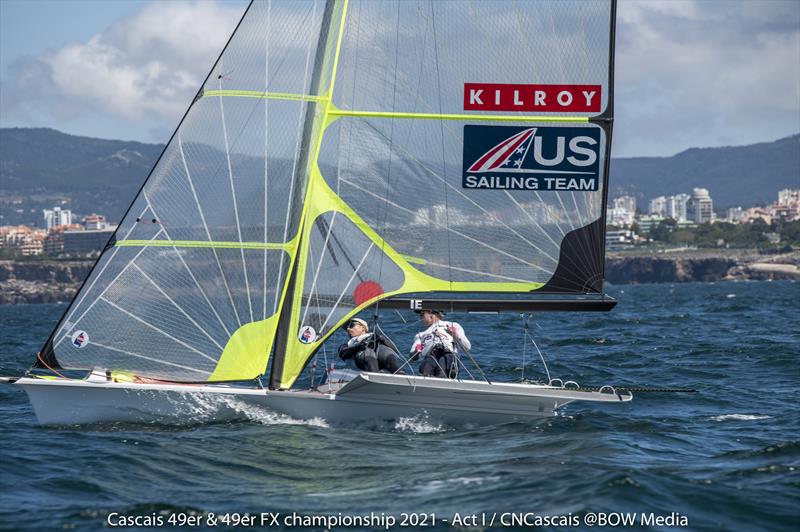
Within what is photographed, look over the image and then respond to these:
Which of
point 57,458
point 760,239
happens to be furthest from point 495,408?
point 760,239

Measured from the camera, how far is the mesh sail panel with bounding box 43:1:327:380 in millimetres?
12438

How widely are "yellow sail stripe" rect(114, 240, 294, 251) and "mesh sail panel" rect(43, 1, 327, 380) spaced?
1 centimetres

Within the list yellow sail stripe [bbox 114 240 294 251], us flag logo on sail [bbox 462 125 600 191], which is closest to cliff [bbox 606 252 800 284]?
us flag logo on sail [bbox 462 125 600 191]

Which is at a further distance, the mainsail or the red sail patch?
the red sail patch

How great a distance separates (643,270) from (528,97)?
133080mm

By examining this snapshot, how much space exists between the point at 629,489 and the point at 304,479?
2.79 meters

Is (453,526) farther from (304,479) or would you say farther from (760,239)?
(760,239)

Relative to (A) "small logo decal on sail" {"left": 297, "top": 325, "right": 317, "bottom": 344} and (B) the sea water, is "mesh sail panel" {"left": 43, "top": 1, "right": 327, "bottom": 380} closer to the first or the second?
(A) "small logo decal on sail" {"left": 297, "top": 325, "right": 317, "bottom": 344}

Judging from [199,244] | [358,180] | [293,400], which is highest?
[358,180]

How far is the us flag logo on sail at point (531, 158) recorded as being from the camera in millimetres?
12844

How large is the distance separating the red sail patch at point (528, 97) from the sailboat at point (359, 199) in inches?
0.7

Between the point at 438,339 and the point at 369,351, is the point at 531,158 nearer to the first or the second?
the point at 438,339

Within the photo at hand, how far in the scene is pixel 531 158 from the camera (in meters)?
12.9

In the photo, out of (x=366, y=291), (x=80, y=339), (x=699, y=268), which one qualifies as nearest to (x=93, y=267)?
(x=80, y=339)
